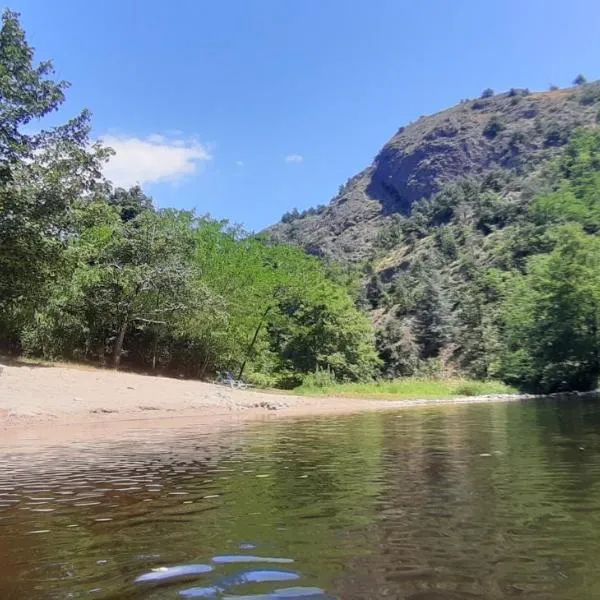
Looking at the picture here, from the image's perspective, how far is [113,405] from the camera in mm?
23453

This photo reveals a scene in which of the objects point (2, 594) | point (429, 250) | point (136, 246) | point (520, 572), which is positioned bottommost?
point (2, 594)

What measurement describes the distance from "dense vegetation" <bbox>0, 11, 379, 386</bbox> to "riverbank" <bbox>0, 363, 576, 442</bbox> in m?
5.03

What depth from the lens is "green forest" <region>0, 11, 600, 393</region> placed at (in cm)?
2684

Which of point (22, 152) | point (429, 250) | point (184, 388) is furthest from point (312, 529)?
point (429, 250)

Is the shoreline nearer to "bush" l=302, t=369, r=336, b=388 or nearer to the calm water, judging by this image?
the calm water

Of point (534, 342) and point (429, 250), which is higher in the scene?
point (429, 250)

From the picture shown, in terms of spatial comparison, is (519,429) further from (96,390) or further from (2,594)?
(96,390)

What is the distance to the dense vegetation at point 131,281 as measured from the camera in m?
26.0

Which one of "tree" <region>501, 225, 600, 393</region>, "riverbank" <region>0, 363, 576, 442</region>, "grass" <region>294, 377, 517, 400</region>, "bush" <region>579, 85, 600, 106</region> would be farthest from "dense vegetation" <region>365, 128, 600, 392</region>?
"bush" <region>579, 85, 600, 106</region>

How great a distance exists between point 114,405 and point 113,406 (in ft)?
0.62

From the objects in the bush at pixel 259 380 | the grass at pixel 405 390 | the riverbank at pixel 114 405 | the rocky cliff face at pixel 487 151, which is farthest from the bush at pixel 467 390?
the rocky cliff face at pixel 487 151

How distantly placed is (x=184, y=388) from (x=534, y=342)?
3251cm

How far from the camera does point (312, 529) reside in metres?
5.71

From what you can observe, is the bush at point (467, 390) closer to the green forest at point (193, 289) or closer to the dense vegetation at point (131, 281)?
the green forest at point (193, 289)
